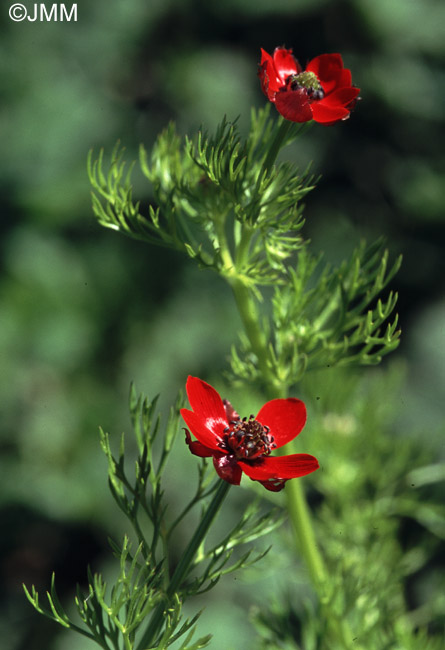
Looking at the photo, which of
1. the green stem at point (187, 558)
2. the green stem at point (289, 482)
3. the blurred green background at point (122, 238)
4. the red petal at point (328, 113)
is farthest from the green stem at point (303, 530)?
the blurred green background at point (122, 238)

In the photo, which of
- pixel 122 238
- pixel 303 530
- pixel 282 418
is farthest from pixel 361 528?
pixel 122 238

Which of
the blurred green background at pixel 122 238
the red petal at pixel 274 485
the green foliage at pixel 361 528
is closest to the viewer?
the red petal at pixel 274 485

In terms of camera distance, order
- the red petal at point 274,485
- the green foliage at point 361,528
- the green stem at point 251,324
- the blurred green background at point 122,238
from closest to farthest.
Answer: the red petal at point 274,485
the green stem at point 251,324
the green foliage at point 361,528
the blurred green background at point 122,238

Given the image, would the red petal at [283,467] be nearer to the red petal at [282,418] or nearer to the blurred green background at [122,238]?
the red petal at [282,418]

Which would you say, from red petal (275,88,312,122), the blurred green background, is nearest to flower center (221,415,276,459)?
red petal (275,88,312,122)

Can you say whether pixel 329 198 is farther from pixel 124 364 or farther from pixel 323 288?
pixel 323 288

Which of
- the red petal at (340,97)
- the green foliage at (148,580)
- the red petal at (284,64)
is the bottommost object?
the green foliage at (148,580)

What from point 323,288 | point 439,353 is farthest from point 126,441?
point 323,288

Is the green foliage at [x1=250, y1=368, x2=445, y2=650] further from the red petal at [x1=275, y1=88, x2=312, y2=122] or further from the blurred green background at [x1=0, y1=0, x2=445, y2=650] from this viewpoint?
the blurred green background at [x1=0, y1=0, x2=445, y2=650]
